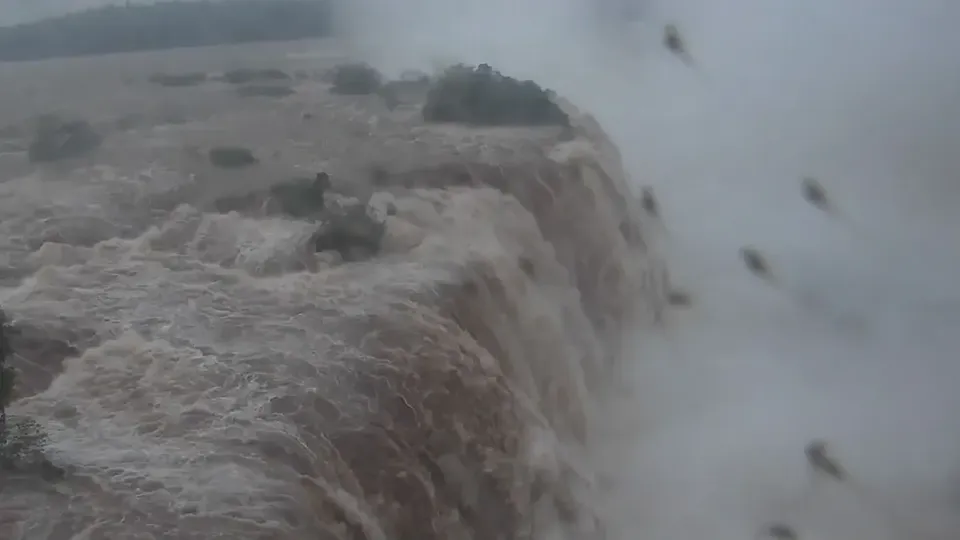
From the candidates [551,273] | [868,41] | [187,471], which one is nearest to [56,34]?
[551,273]

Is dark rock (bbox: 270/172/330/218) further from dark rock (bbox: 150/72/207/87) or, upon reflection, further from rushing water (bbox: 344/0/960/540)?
rushing water (bbox: 344/0/960/540)

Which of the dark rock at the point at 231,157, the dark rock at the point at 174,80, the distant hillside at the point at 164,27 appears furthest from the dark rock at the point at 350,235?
the dark rock at the point at 174,80

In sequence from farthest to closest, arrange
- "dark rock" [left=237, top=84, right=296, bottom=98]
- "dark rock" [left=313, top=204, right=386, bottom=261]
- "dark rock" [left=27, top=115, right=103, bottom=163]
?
"dark rock" [left=237, top=84, right=296, bottom=98] < "dark rock" [left=27, top=115, right=103, bottom=163] < "dark rock" [left=313, top=204, right=386, bottom=261]

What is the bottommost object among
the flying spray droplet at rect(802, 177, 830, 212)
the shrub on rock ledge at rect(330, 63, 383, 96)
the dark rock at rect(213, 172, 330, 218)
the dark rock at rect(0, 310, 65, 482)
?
the flying spray droplet at rect(802, 177, 830, 212)

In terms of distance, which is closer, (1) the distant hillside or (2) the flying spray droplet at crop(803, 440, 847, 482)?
(1) the distant hillside

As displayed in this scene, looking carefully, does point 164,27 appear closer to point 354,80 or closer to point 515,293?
point 354,80

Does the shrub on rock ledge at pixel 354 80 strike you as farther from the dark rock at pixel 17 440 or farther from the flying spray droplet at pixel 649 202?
the dark rock at pixel 17 440

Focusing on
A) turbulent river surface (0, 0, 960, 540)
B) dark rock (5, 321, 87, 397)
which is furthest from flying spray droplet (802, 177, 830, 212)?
dark rock (5, 321, 87, 397)

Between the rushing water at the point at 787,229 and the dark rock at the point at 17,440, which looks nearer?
the dark rock at the point at 17,440
